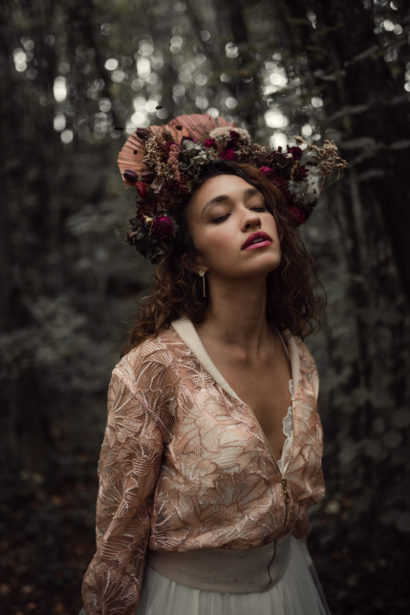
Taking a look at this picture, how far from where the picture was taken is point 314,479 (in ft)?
5.12

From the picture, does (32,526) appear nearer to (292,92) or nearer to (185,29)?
(292,92)

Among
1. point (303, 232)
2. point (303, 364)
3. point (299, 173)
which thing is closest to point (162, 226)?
point (299, 173)

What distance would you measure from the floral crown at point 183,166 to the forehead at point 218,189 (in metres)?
0.04

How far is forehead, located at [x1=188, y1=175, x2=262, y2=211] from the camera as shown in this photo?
5.01 feet

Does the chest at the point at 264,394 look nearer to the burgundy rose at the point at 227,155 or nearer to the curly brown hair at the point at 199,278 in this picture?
the curly brown hair at the point at 199,278

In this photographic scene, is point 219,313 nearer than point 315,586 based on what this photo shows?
Yes

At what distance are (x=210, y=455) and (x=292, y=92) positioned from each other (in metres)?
1.66

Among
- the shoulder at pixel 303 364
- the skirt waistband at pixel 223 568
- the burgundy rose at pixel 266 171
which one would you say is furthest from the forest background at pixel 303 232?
the skirt waistband at pixel 223 568

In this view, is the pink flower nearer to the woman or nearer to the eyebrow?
the woman

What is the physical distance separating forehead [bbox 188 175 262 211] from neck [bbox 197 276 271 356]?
27cm

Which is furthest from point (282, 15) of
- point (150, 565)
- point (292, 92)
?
point (150, 565)

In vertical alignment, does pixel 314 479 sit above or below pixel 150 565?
above

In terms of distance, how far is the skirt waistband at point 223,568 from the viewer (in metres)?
1.44

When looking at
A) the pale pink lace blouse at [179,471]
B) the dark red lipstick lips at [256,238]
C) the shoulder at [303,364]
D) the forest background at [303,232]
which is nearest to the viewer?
the pale pink lace blouse at [179,471]
